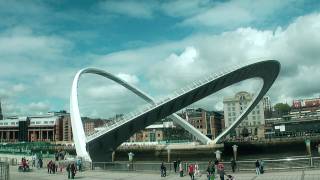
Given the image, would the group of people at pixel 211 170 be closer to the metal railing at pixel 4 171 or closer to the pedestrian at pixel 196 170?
the pedestrian at pixel 196 170

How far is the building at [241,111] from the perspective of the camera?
175625mm

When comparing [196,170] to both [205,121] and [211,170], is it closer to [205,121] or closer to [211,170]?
[211,170]

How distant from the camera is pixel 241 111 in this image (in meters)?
174

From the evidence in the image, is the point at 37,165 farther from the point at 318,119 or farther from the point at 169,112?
the point at 318,119

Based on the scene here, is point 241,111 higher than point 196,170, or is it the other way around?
point 241,111

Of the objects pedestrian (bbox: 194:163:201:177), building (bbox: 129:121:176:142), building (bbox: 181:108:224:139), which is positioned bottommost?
pedestrian (bbox: 194:163:201:177)

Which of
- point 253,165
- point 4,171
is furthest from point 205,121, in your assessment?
point 4,171

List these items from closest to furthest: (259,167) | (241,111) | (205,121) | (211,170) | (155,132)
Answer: (211,170), (259,167), (155,132), (241,111), (205,121)

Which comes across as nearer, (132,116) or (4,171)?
(4,171)

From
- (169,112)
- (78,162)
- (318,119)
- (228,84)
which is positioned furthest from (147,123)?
(318,119)

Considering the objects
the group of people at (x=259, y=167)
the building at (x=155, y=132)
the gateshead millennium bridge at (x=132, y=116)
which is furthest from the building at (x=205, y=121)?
the group of people at (x=259, y=167)

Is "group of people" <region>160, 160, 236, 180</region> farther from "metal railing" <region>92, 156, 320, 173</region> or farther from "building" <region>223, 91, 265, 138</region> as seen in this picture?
"building" <region>223, 91, 265, 138</region>

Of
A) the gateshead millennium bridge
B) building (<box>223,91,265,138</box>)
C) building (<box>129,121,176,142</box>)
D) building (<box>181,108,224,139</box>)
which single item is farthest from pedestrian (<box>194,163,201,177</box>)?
building (<box>223,91,265,138</box>)

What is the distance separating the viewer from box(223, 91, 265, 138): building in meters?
176
